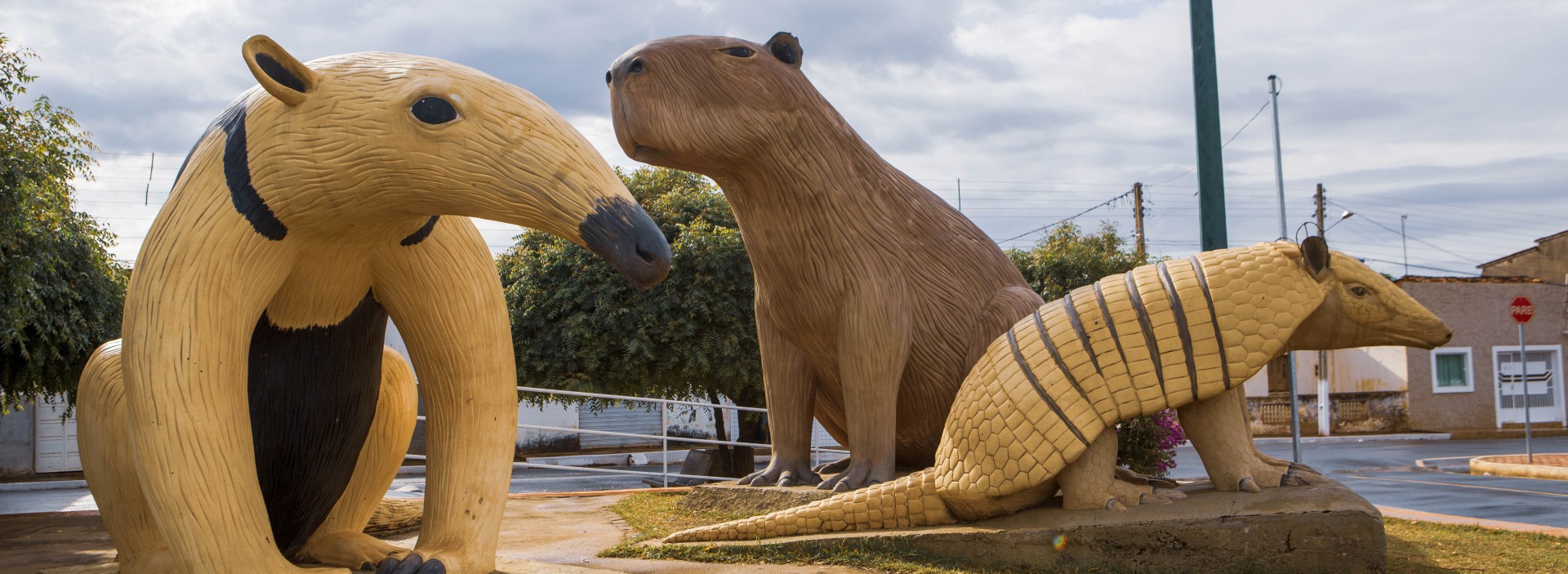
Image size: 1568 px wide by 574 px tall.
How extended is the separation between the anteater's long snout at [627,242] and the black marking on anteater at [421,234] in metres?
0.58

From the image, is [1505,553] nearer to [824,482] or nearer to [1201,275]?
[1201,275]

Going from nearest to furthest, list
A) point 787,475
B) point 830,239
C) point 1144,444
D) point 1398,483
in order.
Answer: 1. point 830,239
2. point 787,475
3. point 1144,444
4. point 1398,483

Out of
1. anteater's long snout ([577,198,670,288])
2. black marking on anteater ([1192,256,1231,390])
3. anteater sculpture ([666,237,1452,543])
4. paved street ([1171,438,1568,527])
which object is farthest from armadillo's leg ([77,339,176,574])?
paved street ([1171,438,1568,527])

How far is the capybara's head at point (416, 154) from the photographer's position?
83.7 inches

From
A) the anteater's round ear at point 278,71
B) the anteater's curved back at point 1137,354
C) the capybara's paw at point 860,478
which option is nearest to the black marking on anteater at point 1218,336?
the anteater's curved back at point 1137,354

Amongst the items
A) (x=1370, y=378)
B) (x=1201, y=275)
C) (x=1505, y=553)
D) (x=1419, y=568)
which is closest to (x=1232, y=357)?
(x=1201, y=275)

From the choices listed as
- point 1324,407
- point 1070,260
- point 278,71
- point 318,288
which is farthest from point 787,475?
point 1324,407

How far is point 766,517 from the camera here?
448 centimetres

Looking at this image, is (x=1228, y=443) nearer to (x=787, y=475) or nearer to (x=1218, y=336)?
(x=1218, y=336)

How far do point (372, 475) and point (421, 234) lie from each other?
0.82 m

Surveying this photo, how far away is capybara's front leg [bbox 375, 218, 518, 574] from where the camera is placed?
2475 millimetres

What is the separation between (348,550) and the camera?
9.02 feet

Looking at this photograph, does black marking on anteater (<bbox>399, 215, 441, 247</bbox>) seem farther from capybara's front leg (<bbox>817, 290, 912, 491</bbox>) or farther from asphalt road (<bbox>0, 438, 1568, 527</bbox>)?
asphalt road (<bbox>0, 438, 1568, 527</bbox>)

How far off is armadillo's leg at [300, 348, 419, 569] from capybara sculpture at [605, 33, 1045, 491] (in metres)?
2.17
